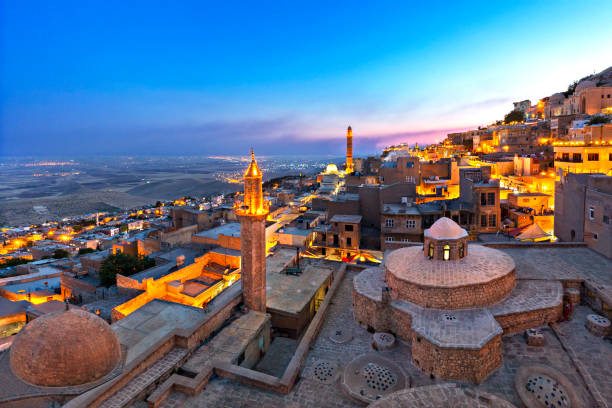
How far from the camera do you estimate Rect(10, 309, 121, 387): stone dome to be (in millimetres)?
6551

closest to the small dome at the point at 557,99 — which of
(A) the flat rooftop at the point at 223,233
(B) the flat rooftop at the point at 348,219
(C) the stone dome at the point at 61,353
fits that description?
(B) the flat rooftop at the point at 348,219

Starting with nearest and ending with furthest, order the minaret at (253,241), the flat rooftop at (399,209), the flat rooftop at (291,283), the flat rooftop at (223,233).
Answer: the minaret at (253,241) < the flat rooftop at (291,283) < the flat rooftop at (399,209) < the flat rooftop at (223,233)

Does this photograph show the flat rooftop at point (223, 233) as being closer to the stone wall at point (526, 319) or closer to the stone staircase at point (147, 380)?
the stone staircase at point (147, 380)

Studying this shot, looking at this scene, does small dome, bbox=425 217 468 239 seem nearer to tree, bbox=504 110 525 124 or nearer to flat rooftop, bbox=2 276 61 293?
flat rooftop, bbox=2 276 61 293

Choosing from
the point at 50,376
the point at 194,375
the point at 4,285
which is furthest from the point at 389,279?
the point at 4,285

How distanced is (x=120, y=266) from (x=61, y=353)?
17.3 metres

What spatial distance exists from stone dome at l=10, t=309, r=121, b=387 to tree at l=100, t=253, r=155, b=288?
16.4m

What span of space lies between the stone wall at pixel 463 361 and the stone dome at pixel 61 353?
27.4 ft

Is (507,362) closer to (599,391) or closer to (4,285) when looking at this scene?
(599,391)

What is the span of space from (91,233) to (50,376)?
4318cm

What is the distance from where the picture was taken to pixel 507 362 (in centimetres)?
981

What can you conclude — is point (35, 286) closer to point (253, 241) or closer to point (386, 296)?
point (253, 241)

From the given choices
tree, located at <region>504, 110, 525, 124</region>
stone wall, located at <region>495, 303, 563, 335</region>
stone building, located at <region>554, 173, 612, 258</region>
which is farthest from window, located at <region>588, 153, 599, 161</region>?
tree, located at <region>504, 110, 525, 124</region>

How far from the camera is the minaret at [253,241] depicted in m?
13.6
